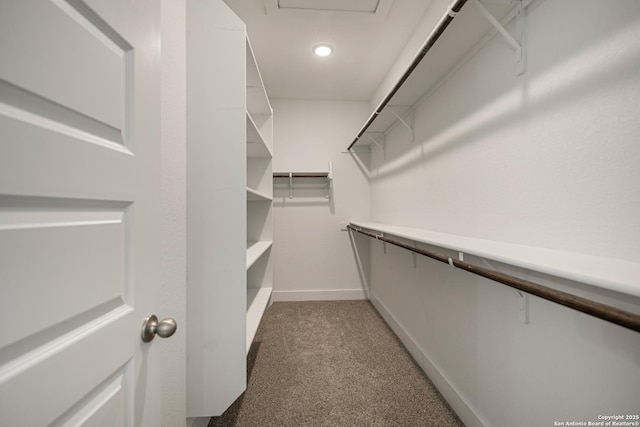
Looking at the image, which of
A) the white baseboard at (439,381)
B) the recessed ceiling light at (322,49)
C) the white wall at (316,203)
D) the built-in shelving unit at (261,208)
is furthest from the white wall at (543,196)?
the white wall at (316,203)

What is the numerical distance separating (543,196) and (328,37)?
1.78m

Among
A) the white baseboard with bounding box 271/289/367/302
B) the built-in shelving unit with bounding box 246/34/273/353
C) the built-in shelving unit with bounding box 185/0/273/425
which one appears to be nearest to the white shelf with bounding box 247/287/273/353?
the built-in shelving unit with bounding box 246/34/273/353

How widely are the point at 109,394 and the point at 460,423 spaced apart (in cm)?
152

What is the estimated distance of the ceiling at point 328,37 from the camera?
61.7 inches

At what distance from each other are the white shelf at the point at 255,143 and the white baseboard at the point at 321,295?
1622 mm

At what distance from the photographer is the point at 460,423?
122 centimetres

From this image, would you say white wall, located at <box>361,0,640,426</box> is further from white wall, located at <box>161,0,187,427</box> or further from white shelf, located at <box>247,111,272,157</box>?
white wall, located at <box>161,0,187,427</box>

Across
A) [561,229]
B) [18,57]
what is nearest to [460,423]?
[561,229]

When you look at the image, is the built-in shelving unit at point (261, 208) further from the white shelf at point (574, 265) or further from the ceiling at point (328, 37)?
the white shelf at point (574, 265)

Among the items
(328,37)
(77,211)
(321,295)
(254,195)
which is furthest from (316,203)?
(77,211)

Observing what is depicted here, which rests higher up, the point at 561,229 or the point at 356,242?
the point at 561,229

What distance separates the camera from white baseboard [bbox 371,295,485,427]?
1.18 m

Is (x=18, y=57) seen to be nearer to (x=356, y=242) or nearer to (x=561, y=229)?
(x=561, y=229)

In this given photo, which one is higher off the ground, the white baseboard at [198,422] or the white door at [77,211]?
the white door at [77,211]
